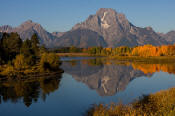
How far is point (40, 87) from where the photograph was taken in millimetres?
51938

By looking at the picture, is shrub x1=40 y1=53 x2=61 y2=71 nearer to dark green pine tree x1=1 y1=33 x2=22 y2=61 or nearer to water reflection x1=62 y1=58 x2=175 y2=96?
water reflection x1=62 y1=58 x2=175 y2=96

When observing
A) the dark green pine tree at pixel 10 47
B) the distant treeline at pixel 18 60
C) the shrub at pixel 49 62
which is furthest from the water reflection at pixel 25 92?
the dark green pine tree at pixel 10 47

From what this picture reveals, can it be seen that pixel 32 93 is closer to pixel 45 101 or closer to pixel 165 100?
pixel 45 101

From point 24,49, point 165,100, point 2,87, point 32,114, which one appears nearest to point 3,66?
point 24,49

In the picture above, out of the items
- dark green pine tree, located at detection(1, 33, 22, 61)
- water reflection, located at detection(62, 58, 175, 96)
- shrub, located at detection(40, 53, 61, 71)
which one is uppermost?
dark green pine tree, located at detection(1, 33, 22, 61)

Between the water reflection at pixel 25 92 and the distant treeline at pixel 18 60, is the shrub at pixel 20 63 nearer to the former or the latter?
the distant treeline at pixel 18 60

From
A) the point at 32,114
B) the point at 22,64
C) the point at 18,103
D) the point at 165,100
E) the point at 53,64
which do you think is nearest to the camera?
the point at 165,100

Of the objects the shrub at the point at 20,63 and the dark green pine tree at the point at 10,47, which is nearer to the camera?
the shrub at the point at 20,63

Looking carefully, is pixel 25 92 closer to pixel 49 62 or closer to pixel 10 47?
pixel 49 62

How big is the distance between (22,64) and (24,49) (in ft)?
48.2

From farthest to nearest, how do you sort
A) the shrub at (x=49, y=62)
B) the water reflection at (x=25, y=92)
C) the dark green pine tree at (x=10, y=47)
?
the dark green pine tree at (x=10, y=47)
the shrub at (x=49, y=62)
the water reflection at (x=25, y=92)

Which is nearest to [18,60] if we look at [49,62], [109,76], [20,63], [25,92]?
[20,63]

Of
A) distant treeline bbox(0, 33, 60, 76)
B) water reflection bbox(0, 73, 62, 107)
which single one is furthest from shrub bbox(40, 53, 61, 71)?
water reflection bbox(0, 73, 62, 107)

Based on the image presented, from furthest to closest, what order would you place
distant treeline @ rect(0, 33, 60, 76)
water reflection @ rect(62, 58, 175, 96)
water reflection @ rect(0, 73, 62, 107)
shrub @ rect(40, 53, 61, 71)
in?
shrub @ rect(40, 53, 61, 71) → distant treeline @ rect(0, 33, 60, 76) → water reflection @ rect(62, 58, 175, 96) → water reflection @ rect(0, 73, 62, 107)
